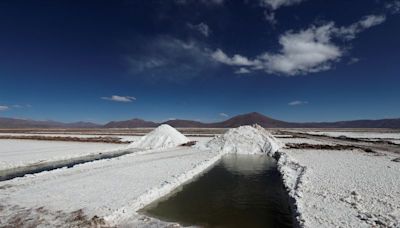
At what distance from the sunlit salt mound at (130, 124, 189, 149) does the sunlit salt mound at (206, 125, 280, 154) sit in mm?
5553

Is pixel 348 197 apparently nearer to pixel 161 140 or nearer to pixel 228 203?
pixel 228 203

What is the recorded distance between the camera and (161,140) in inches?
1383

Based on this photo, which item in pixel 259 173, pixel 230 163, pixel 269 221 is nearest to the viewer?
pixel 269 221

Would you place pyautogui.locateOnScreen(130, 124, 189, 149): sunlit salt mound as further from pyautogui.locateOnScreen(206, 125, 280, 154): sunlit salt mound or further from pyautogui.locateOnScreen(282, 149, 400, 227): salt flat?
pyautogui.locateOnScreen(282, 149, 400, 227): salt flat

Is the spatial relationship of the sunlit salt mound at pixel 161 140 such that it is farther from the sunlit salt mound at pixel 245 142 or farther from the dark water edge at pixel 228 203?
the dark water edge at pixel 228 203

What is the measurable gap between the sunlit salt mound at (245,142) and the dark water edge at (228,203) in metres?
12.2

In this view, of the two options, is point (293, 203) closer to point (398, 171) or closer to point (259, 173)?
point (259, 173)

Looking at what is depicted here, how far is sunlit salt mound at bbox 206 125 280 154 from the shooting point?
29.3 meters

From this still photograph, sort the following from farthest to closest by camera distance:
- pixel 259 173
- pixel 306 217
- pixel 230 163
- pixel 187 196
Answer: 1. pixel 230 163
2. pixel 259 173
3. pixel 187 196
4. pixel 306 217

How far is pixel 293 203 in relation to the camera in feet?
34.1

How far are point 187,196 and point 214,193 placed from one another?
1.33 metres

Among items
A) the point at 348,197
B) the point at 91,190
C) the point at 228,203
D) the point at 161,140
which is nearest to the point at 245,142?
the point at 161,140

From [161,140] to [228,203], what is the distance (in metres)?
24.6

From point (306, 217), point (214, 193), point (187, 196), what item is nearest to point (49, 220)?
point (187, 196)
